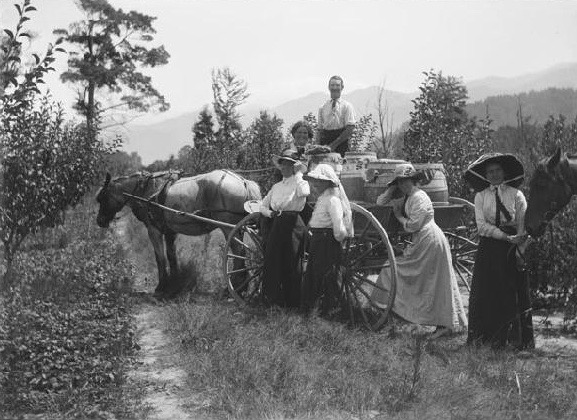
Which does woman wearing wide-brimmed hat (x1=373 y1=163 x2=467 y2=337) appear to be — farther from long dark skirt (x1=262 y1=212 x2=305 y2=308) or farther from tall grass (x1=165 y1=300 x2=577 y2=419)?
long dark skirt (x1=262 y1=212 x2=305 y2=308)

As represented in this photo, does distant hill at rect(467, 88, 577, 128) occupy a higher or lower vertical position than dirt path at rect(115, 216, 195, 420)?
higher

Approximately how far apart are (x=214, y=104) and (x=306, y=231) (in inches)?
587

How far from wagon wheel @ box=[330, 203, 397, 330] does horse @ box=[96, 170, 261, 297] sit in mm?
2214

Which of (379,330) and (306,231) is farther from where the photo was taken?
(306,231)

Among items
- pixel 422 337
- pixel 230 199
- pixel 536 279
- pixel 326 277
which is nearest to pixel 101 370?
pixel 326 277

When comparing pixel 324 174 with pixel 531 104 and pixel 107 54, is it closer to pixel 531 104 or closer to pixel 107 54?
pixel 107 54

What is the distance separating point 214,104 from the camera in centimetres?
2094

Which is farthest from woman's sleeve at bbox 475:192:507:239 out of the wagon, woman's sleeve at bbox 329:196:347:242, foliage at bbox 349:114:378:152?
foliage at bbox 349:114:378:152

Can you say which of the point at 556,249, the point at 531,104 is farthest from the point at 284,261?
the point at 531,104

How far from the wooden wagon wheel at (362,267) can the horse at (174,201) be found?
2.22 metres

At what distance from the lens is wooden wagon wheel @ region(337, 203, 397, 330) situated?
247 inches

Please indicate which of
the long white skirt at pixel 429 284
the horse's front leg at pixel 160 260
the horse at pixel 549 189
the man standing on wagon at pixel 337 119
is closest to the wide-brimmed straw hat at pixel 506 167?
the horse at pixel 549 189

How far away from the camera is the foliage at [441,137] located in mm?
10320

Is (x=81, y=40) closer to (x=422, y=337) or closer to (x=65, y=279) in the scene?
(x=65, y=279)
